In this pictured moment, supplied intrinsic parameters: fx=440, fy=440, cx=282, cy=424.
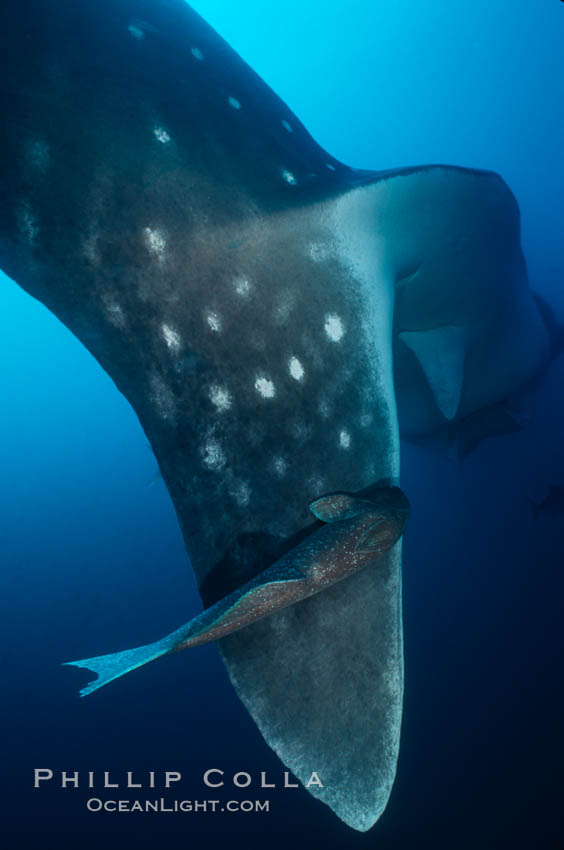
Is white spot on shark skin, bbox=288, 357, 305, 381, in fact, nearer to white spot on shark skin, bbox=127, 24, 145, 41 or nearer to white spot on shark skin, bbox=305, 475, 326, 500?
white spot on shark skin, bbox=305, 475, 326, 500

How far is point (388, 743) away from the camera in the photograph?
1.37 meters

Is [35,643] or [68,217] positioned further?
[35,643]

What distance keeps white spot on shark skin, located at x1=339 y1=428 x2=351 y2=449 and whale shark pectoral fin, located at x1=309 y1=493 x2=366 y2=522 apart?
0.20 metres

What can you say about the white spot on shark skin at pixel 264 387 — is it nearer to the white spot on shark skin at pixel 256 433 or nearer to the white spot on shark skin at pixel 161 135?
the white spot on shark skin at pixel 256 433

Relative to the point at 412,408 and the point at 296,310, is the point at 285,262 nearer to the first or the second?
the point at 296,310

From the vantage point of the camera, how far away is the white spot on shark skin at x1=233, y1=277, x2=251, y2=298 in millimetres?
1511

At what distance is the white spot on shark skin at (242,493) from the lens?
1.45 metres

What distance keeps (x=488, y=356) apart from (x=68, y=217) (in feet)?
11.9

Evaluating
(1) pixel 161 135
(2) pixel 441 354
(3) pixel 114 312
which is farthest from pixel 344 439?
(2) pixel 441 354

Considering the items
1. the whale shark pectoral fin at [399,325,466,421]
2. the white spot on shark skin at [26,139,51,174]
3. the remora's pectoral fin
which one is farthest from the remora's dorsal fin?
the remora's pectoral fin

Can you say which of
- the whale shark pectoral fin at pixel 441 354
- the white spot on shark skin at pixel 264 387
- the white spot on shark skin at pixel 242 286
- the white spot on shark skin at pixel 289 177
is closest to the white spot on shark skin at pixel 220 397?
the white spot on shark skin at pixel 264 387

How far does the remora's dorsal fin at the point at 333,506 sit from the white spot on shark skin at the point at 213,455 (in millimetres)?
333

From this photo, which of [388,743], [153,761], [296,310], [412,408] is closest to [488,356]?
[412,408]

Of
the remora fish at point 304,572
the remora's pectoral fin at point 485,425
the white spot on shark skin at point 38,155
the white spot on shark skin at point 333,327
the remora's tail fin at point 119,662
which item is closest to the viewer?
the remora's tail fin at point 119,662
